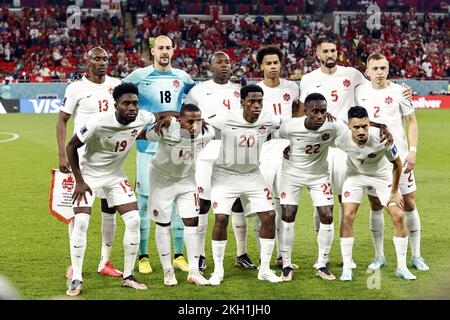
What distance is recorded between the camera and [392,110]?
7.88 m

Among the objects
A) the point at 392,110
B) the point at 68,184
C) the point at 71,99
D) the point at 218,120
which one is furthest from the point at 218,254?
the point at 392,110

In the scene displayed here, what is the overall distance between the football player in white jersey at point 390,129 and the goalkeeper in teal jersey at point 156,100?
6.74 ft

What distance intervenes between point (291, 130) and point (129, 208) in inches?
71.6

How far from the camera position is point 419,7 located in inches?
1807

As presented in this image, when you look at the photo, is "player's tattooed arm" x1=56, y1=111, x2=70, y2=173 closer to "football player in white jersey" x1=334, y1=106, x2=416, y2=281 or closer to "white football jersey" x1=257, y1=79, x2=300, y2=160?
"white football jersey" x1=257, y1=79, x2=300, y2=160

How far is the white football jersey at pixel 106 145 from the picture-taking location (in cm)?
680

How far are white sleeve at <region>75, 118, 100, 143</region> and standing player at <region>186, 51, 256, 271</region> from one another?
1.35 m

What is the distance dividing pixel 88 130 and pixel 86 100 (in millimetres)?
936

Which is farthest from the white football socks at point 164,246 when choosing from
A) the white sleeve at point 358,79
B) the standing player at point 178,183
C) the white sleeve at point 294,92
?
the white sleeve at point 358,79

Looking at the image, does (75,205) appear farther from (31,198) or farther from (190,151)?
(31,198)

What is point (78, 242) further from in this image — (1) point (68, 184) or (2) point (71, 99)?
(2) point (71, 99)

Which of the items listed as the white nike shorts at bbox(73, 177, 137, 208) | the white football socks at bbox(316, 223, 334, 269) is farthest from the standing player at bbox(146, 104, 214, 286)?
the white football socks at bbox(316, 223, 334, 269)

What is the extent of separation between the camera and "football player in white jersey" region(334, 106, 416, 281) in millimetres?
7219

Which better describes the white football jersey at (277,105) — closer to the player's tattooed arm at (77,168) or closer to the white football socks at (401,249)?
the white football socks at (401,249)
